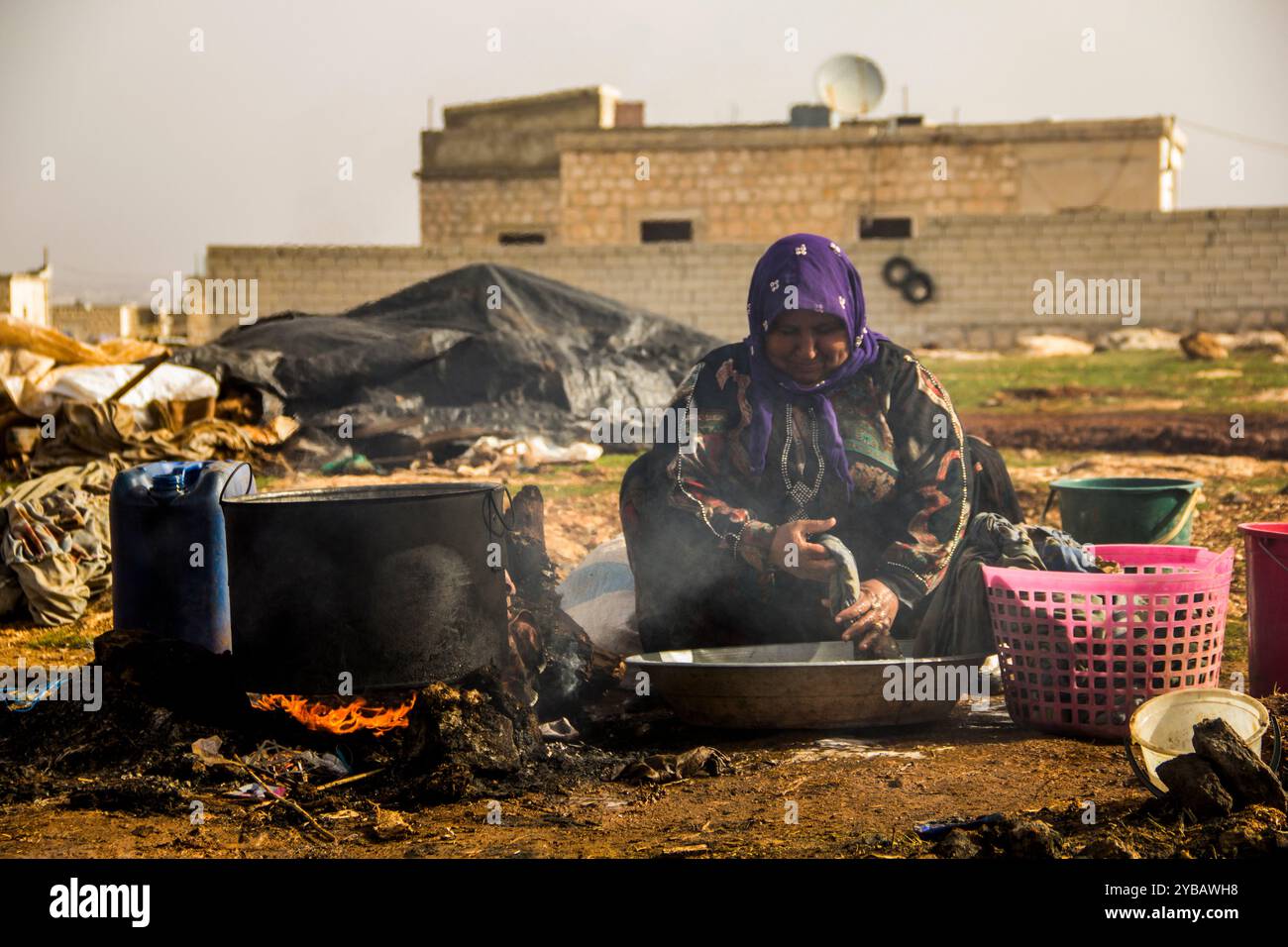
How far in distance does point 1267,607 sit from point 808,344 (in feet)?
5.18

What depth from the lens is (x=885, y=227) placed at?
24.3 meters

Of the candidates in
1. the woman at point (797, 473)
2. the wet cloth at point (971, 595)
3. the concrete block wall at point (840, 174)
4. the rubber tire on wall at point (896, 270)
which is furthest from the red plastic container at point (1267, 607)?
the concrete block wall at point (840, 174)

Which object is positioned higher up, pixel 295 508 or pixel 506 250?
pixel 506 250

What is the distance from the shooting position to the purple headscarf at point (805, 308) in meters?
4.30

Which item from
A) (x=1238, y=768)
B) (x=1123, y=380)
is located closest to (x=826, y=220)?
(x=1123, y=380)

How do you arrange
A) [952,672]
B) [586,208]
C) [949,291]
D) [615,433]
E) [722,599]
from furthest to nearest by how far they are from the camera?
1. [586,208]
2. [949,291]
3. [615,433]
4. [722,599]
5. [952,672]

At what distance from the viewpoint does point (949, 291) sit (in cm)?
2084

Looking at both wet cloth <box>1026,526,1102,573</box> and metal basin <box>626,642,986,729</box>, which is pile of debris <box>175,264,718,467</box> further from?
wet cloth <box>1026,526,1102,573</box>

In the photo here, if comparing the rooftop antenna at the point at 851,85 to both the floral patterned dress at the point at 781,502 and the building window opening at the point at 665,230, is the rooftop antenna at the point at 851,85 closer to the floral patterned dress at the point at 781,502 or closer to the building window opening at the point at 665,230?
the building window opening at the point at 665,230

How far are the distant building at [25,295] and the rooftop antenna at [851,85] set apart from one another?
63.1 ft
